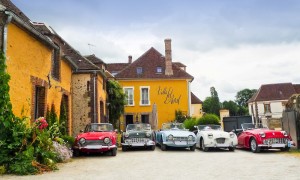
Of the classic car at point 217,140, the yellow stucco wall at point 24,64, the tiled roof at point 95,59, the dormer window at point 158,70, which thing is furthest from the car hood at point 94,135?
the dormer window at point 158,70

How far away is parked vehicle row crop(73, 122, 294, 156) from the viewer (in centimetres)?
1230

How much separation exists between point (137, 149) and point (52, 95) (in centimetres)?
505

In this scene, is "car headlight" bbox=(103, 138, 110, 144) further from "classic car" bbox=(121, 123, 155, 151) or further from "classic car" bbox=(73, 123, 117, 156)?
"classic car" bbox=(121, 123, 155, 151)

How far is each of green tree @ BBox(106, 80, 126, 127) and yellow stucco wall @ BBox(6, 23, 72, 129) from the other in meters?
11.2

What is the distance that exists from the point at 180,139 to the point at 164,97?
20678 mm

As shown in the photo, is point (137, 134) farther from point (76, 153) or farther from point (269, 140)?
point (269, 140)

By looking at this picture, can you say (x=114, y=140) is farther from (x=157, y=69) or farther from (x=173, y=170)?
(x=157, y=69)

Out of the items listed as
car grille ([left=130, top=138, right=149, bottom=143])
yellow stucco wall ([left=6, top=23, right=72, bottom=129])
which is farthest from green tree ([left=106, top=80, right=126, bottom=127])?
yellow stucco wall ([left=6, top=23, right=72, bottom=129])

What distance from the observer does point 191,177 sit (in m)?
7.28

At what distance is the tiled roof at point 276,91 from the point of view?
180ft

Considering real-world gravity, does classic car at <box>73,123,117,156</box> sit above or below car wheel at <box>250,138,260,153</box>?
above

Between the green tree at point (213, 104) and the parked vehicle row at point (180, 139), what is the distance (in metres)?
58.3

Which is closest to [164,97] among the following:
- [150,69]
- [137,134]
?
[150,69]

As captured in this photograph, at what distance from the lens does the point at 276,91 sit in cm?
5553
